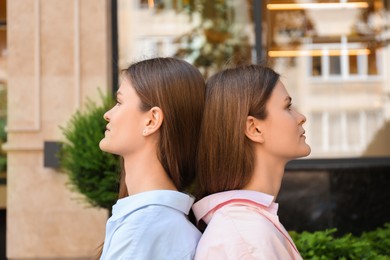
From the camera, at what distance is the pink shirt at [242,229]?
177 cm

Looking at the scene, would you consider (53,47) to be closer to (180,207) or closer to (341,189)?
(341,189)

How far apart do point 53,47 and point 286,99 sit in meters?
5.72

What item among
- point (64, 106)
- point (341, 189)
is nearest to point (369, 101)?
point (341, 189)

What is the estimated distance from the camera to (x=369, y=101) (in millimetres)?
10641

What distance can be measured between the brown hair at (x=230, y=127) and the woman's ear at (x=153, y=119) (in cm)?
11

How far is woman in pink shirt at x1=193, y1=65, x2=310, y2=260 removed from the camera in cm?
191

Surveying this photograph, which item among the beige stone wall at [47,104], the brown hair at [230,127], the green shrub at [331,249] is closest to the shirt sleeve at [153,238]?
the brown hair at [230,127]

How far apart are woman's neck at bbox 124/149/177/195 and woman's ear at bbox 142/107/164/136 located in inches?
2.6

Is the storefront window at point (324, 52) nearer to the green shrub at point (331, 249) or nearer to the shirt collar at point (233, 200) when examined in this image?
the green shrub at point (331, 249)

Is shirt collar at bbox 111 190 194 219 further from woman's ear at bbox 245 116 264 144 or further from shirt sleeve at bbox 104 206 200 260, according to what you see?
woman's ear at bbox 245 116 264 144

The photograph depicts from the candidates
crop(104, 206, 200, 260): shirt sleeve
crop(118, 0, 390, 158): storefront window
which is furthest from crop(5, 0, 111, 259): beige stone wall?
crop(104, 206, 200, 260): shirt sleeve

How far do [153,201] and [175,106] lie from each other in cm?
25

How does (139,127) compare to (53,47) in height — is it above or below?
below

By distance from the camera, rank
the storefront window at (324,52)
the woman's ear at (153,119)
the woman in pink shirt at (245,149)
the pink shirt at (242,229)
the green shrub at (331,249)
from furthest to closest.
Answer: the storefront window at (324,52) → the green shrub at (331,249) → the woman's ear at (153,119) → the woman in pink shirt at (245,149) → the pink shirt at (242,229)
